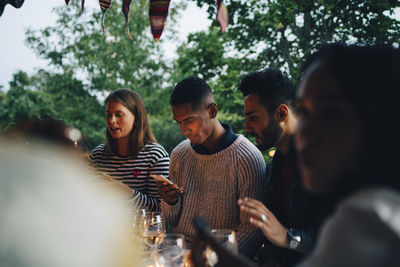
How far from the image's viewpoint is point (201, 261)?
894 millimetres

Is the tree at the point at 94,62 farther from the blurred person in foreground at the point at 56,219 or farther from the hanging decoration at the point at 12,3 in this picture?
the blurred person in foreground at the point at 56,219

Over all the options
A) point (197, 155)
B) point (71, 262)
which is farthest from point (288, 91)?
point (71, 262)

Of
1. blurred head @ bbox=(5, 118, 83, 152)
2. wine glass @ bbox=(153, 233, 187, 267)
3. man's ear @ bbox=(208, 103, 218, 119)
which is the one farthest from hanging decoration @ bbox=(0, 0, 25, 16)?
wine glass @ bbox=(153, 233, 187, 267)

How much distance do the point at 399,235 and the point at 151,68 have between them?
7944 mm

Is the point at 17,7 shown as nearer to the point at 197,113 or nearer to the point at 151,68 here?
the point at 197,113

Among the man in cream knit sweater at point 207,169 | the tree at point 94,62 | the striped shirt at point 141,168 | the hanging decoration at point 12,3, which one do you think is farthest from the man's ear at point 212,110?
the tree at point 94,62

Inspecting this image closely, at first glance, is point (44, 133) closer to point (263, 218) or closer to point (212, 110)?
point (263, 218)

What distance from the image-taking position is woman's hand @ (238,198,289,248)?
54.5 inches

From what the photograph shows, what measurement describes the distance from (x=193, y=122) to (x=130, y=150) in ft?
3.08

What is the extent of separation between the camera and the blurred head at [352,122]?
2.25 feet

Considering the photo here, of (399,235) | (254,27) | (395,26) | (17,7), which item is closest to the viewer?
(399,235)

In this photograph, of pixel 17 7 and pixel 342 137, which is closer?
pixel 342 137

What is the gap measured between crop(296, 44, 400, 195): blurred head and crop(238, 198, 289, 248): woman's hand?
666 mm

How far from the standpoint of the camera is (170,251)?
118cm
